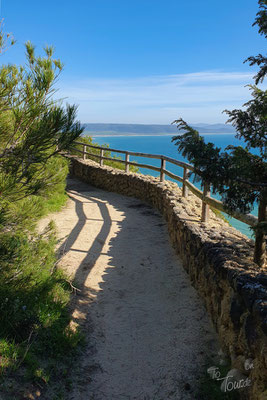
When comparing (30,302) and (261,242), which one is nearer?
(261,242)

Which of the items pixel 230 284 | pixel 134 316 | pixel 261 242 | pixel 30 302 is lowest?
pixel 134 316

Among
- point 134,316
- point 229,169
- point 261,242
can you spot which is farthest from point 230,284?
point 134,316

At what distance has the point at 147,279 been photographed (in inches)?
211

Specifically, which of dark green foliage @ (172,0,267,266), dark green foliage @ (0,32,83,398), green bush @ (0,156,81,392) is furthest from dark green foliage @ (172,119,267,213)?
green bush @ (0,156,81,392)

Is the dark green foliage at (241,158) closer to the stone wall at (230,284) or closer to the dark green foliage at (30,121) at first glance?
the stone wall at (230,284)

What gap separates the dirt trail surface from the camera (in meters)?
3.23

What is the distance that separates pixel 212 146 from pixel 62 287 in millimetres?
2967

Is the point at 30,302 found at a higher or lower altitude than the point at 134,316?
higher

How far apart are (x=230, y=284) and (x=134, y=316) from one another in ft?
5.57

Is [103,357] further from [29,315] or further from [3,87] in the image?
[3,87]

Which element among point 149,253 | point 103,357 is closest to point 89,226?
point 149,253

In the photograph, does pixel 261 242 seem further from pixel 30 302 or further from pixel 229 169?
pixel 30 302

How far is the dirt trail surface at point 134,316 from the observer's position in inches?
127

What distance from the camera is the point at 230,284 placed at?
3.22 m
